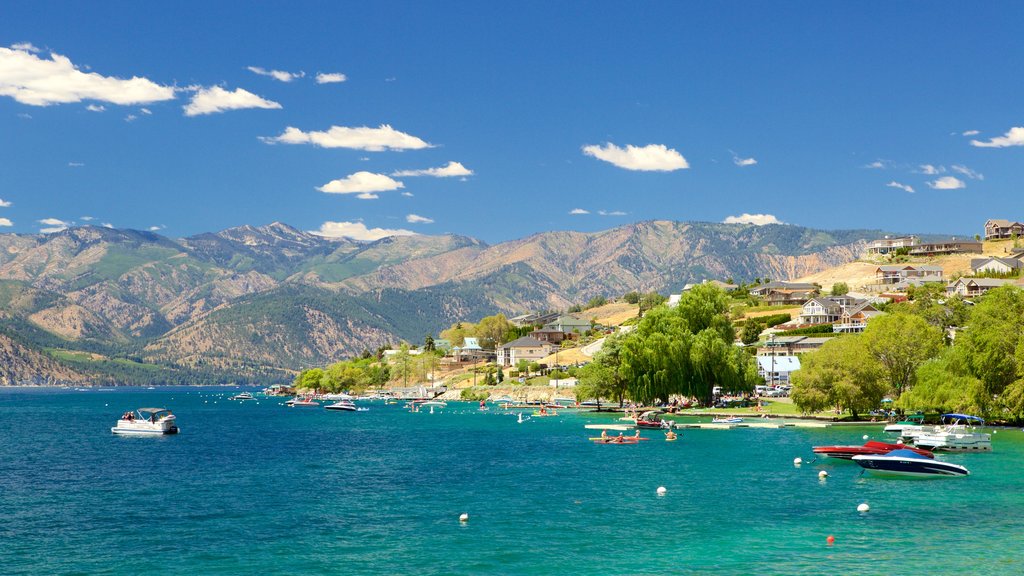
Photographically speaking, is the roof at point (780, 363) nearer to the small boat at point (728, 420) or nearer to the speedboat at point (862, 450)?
the small boat at point (728, 420)

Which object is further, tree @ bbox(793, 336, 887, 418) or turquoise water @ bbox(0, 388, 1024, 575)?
tree @ bbox(793, 336, 887, 418)

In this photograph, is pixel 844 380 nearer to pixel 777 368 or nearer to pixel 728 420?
pixel 728 420

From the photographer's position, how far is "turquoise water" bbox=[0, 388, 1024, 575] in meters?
41.5

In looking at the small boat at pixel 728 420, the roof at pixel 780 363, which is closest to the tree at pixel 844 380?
the small boat at pixel 728 420

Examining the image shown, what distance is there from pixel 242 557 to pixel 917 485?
151ft

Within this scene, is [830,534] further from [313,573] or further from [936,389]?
[936,389]

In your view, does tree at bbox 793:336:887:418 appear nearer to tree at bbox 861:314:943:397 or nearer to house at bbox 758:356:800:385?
tree at bbox 861:314:943:397

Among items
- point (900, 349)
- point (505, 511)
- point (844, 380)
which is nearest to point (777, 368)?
point (900, 349)

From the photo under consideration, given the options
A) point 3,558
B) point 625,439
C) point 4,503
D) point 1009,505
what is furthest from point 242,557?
point 625,439

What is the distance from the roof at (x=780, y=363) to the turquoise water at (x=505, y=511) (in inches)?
3811

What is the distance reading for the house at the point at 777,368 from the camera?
190625 millimetres

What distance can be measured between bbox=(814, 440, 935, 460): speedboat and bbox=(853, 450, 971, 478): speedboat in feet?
4.27

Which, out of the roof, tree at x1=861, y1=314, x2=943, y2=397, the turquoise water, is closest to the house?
the roof

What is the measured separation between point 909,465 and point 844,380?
42.0 meters
